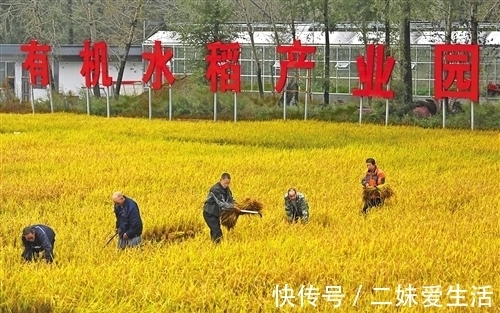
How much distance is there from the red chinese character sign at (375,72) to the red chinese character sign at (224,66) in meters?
3.63

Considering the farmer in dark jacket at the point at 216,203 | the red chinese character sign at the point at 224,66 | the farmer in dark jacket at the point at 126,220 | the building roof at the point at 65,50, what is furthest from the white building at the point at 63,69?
the farmer in dark jacket at the point at 126,220

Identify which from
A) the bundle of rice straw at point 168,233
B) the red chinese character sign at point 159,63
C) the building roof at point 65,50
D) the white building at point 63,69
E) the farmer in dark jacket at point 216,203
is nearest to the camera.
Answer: the farmer in dark jacket at point 216,203

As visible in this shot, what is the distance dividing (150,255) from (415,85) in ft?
79.0

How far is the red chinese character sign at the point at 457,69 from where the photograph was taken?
22188 mm

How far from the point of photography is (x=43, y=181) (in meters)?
14.5

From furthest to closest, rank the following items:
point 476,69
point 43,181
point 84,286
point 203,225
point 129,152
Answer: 1. point 476,69
2. point 129,152
3. point 43,181
4. point 203,225
5. point 84,286

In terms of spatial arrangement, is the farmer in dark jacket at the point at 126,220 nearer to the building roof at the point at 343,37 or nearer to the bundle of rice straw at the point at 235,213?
the bundle of rice straw at the point at 235,213

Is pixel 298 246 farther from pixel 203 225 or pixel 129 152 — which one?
pixel 129 152

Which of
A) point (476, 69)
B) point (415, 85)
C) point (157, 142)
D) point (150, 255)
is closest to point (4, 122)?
point (157, 142)

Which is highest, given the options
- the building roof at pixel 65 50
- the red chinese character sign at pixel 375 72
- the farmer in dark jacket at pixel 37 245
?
the building roof at pixel 65 50

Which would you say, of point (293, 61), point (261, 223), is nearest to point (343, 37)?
point (293, 61)

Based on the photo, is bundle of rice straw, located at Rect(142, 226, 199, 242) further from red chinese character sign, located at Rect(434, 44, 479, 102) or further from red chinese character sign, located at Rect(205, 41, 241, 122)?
red chinese character sign, located at Rect(205, 41, 241, 122)

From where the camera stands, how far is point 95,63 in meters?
27.6

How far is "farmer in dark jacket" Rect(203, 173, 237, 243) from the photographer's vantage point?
973 centimetres
